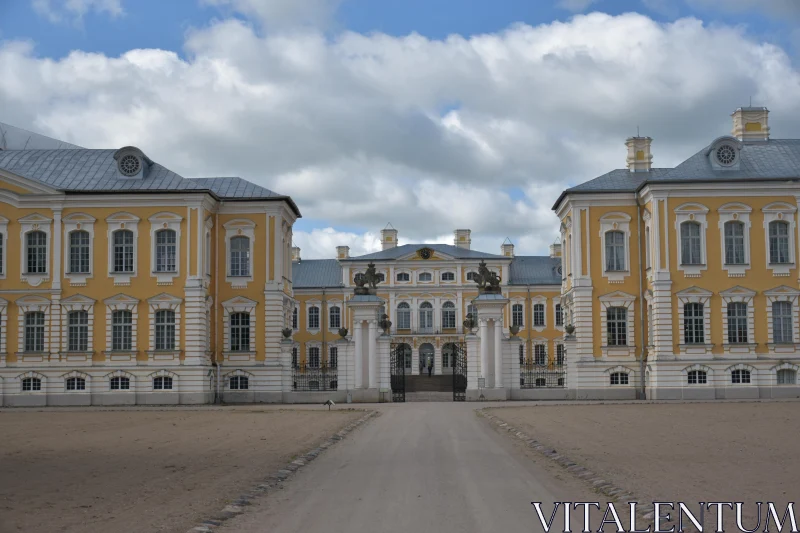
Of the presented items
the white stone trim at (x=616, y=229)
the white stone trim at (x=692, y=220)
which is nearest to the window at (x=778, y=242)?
the white stone trim at (x=692, y=220)

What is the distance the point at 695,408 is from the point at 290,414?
13.8 m

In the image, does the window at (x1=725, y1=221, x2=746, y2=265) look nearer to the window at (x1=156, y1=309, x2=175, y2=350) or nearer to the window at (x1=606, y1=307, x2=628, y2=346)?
the window at (x1=606, y1=307, x2=628, y2=346)

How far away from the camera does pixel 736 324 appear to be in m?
43.6

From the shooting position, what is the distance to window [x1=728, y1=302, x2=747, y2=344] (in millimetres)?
43500

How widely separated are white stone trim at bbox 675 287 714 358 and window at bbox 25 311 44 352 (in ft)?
91.2

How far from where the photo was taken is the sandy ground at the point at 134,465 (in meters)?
12.2

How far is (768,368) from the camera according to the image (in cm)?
4306

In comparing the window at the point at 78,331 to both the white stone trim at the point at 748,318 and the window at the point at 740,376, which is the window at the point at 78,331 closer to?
the white stone trim at the point at 748,318

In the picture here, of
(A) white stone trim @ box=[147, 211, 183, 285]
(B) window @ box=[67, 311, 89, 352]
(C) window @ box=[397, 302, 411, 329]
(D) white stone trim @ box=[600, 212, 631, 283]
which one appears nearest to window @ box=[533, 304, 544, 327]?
(C) window @ box=[397, 302, 411, 329]

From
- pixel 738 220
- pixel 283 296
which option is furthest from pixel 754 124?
pixel 283 296

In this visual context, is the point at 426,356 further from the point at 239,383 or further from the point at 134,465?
the point at 134,465

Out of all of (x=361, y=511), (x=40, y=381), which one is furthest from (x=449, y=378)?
(x=361, y=511)

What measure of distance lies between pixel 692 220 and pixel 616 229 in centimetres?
340

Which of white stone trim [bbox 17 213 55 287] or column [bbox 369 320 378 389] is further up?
white stone trim [bbox 17 213 55 287]
